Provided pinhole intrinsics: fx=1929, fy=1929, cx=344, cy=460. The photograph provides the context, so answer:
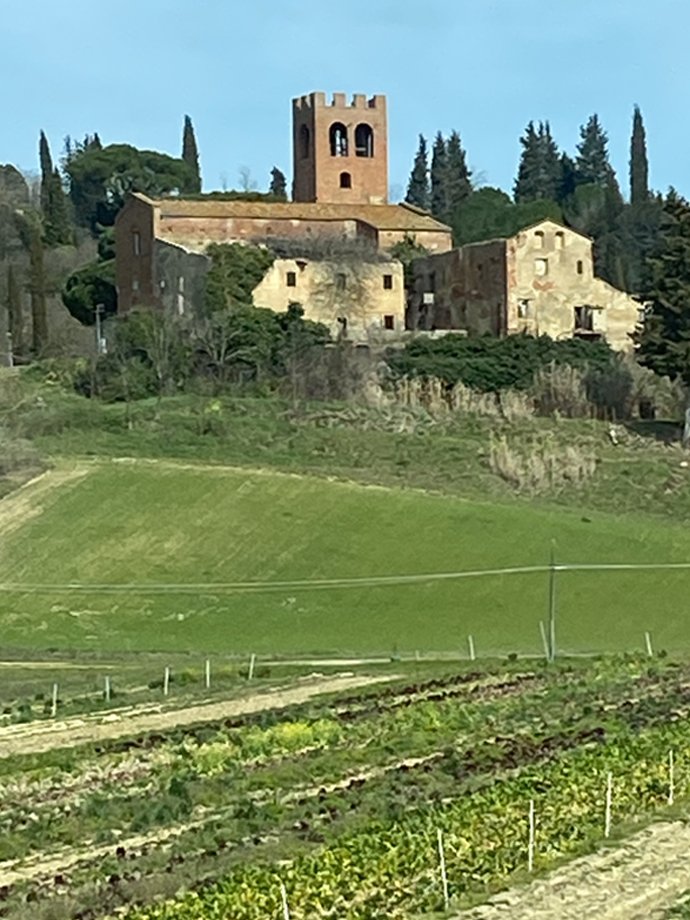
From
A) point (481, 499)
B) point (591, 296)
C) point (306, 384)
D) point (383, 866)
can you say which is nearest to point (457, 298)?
point (591, 296)

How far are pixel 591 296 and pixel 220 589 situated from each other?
37206 millimetres

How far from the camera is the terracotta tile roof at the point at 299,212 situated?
82.6 metres

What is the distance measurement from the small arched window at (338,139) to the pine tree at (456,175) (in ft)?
55.3

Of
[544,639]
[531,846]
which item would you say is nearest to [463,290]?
[544,639]

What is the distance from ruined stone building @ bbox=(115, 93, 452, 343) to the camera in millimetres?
78375

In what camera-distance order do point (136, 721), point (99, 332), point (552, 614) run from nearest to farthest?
point (136, 721)
point (552, 614)
point (99, 332)

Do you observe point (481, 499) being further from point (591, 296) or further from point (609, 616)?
point (591, 296)

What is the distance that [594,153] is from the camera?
128375 millimetres

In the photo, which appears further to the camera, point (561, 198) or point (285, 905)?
point (561, 198)

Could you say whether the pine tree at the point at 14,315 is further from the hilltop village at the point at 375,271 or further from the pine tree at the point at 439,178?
the pine tree at the point at 439,178

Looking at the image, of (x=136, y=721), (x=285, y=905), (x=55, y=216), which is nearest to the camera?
(x=285, y=905)

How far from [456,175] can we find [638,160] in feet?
38.2

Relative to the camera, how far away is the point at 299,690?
3155 cm

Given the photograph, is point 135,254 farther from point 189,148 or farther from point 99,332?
point 189,148
